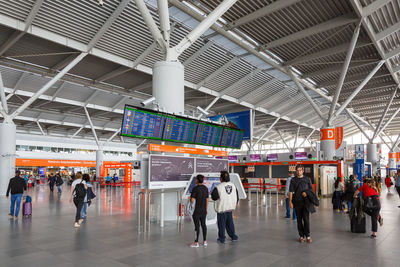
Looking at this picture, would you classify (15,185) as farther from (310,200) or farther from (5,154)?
(5,154)

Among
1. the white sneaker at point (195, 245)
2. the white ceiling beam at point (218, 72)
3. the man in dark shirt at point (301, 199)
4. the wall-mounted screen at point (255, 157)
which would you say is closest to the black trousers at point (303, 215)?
the man in dark shirt at point (301, 199)

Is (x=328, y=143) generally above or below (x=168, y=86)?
below

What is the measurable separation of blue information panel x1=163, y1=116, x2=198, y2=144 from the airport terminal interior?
46 millimetres

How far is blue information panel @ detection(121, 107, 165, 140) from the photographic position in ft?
28.3

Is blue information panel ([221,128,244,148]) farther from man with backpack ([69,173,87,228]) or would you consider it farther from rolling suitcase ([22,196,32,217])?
rolling suitcase ([22,196,32,217])

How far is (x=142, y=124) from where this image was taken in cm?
894

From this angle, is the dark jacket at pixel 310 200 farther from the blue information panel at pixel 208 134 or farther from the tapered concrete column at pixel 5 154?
the tapered concrete column at pixel 5 154

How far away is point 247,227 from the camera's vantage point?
28.3ft

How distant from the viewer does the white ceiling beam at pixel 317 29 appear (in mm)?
15445

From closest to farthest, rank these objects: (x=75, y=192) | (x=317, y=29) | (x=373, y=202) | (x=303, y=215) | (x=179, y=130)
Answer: (x=303, y=215), (x=373, y=202), (x=75, y=192), (x=179, y=130), (x=317, y=29)

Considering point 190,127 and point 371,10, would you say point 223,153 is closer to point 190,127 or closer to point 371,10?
point 190,127

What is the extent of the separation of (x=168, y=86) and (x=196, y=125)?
169cm

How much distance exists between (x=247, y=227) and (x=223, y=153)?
2.93m

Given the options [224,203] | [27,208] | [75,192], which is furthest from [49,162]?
[224,203]
